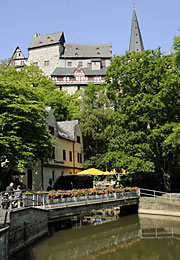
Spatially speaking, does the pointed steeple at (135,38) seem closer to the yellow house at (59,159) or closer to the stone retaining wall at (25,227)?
the yellow house at (59,159)

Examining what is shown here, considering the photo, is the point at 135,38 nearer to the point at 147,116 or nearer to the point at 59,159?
the point at 59,159

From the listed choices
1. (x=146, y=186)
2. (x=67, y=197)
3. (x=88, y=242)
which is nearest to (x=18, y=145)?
(x=67, y=197)

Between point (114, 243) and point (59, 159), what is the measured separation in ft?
69.4

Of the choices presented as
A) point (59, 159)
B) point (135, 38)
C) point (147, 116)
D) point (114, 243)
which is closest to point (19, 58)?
point (135, 38)

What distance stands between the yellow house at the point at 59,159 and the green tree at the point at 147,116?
783cm

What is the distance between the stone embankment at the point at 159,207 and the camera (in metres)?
26.5

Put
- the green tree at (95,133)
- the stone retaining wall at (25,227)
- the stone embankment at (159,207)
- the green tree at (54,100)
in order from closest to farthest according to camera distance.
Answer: the stone retaining wall at (25,227) < the stone embankment at (159,207) < the green tree at (95,133) < the green tree at (54,100)

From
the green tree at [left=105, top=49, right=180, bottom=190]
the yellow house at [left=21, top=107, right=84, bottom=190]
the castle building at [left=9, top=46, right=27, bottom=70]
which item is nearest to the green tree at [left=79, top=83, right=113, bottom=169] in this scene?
the yellow house at [left=21, top=107, right=84, bottom=190]

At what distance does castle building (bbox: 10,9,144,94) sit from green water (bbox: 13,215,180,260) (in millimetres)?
74199

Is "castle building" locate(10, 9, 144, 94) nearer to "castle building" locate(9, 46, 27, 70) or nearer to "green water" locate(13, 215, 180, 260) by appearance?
"castle building" locate(9, 46, 27, 70)

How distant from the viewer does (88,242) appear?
62.8 ft

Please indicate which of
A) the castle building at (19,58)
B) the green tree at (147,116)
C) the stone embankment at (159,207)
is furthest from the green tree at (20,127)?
the castle building at (19,58)

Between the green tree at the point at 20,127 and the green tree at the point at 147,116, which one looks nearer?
the green tree at the point at 20,127

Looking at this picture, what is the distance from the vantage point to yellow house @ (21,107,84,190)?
3319 centimetres
